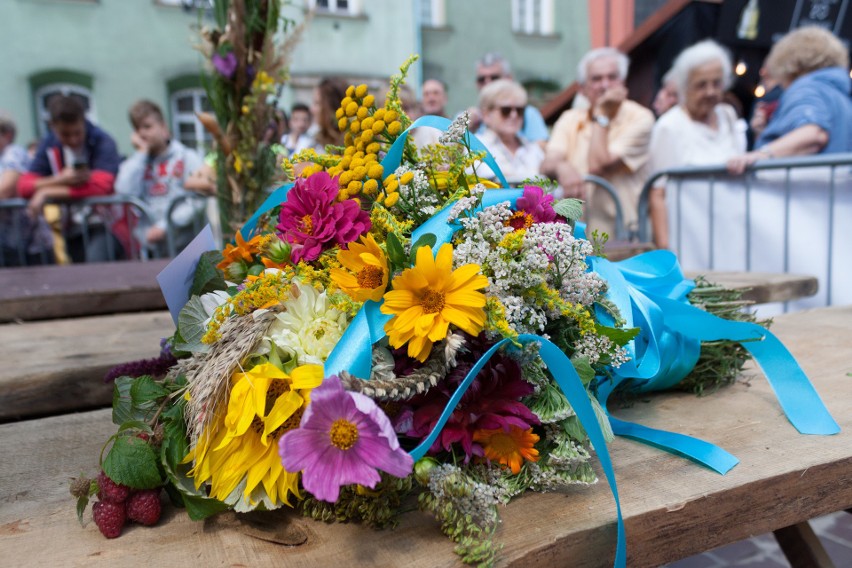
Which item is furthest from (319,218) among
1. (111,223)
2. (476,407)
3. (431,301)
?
(111,223)

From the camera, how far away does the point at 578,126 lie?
4035mm

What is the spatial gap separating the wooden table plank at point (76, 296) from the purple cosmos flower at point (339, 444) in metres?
1.51

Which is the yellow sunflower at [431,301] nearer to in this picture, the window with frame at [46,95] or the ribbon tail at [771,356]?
the ribbon tail at [771,356]

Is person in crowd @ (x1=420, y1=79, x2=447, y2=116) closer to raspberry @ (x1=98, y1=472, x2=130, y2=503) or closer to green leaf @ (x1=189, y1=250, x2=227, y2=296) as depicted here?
green leaf @ (x1=189, y1=250, x2=227, y2=296)

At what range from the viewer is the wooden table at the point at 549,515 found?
705 mm

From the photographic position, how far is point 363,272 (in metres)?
0.81

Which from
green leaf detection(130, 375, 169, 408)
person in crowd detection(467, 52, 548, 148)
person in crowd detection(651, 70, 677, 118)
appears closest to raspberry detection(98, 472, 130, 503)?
green leaf detection(130, 375, 169, 408)

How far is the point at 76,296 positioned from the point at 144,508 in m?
1.43

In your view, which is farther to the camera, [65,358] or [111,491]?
[65,358]

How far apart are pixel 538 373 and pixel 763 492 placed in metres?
0.34

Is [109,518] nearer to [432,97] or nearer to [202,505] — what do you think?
[202,505]

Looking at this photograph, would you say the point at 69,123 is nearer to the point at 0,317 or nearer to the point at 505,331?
the point at 0,317

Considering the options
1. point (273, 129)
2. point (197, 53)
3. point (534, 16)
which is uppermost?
point (534, 16)

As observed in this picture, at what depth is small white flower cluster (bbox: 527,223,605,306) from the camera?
855 millimetres
